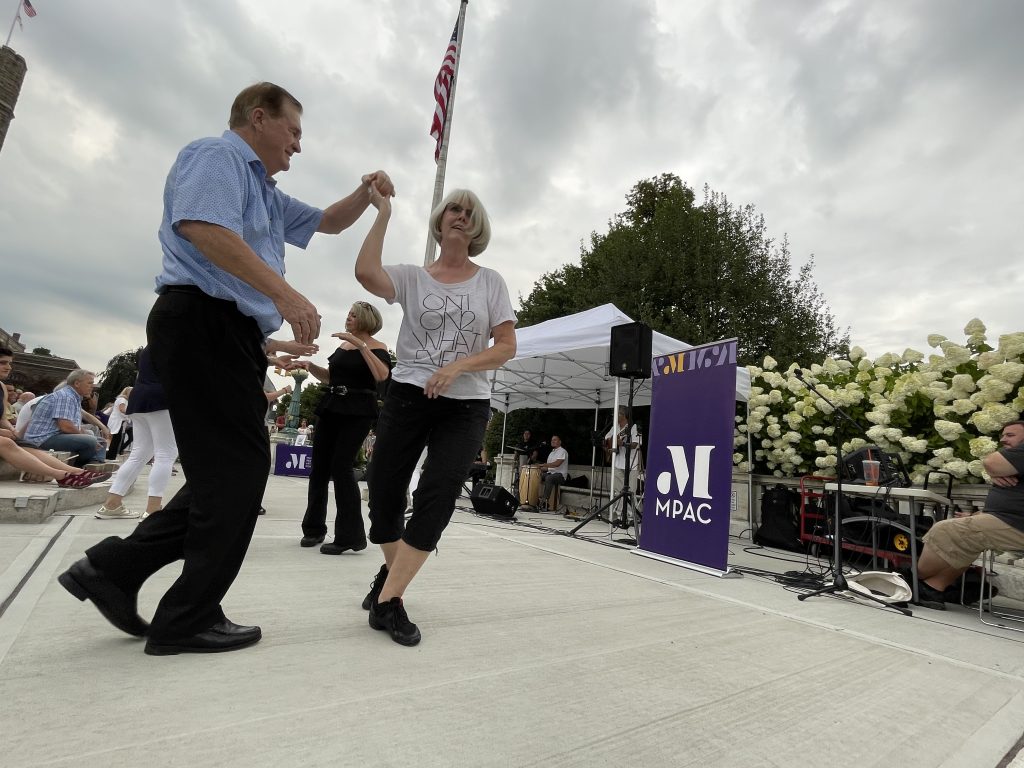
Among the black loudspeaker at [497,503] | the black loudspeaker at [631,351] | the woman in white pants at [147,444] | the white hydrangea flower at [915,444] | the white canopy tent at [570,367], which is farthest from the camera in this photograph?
the black loudspeaker at [497,503]

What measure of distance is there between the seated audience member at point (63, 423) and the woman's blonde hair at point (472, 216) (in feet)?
18.6

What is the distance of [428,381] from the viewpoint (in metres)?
1.97

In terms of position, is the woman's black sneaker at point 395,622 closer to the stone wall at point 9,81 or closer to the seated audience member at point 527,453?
the seated audience member at point 527,453

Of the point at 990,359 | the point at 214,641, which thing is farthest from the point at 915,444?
the point at 214,641

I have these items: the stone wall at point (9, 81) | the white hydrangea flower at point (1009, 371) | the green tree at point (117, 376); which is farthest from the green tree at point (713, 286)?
the stone wall at point (9, 81)

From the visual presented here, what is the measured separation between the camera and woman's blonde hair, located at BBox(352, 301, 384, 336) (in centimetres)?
377

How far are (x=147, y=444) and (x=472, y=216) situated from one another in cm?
363

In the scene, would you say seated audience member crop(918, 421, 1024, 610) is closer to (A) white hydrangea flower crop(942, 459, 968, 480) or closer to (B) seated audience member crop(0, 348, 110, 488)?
(A) white hydrangea flower crop(942, 459, 968, 480)

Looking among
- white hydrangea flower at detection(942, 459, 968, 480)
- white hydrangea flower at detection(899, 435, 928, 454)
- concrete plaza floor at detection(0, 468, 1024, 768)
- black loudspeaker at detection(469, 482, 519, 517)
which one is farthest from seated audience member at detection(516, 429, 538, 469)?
concrete plaza floor at detection(0, 468, 1024, 768)

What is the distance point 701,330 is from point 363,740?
13128 millimetres

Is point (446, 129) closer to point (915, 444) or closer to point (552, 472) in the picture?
point (552, 472)

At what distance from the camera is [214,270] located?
5.29 ft

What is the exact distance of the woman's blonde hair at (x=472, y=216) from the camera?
7.47ft

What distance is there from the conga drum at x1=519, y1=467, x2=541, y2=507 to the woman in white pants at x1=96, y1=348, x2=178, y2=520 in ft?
22.6
